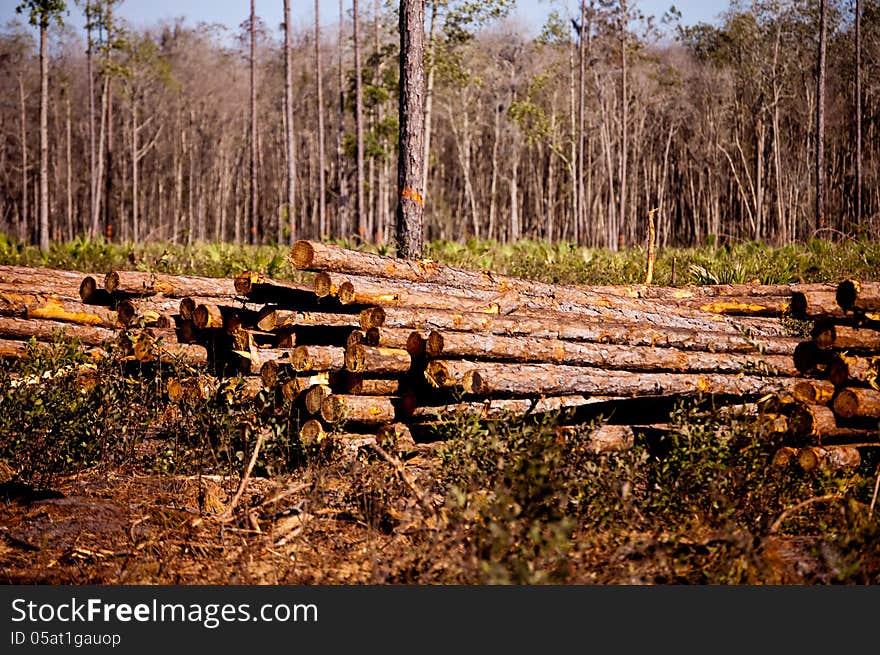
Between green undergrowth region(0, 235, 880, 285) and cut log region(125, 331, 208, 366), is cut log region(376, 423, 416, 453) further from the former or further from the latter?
green undergrowth region(0, 235, 880, 285)

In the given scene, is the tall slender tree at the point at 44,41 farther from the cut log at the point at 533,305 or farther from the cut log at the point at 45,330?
the cut log at the point at 533,305

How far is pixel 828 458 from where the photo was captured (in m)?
5.36

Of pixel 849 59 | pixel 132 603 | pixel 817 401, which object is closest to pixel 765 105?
pixel 849 59

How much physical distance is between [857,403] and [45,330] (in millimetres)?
7063

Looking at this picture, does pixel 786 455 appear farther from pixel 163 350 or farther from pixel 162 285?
pixel 162 285

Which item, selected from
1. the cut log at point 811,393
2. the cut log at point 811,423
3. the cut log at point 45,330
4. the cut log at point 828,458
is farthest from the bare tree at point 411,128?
the cut log at point 828,458

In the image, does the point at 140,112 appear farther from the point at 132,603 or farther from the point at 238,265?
the point at 132,603

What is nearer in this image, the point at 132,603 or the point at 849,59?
the point at 132,603

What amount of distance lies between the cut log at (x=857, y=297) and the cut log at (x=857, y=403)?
630 millimetres

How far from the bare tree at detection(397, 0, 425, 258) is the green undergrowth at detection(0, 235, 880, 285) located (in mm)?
3687

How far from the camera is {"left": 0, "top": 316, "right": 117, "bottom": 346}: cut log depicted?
764cm

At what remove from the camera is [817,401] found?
5.53 meters

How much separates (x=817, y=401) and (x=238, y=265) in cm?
1159

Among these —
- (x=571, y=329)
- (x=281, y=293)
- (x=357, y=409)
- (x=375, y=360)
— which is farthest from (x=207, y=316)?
(x=571, y=329)
